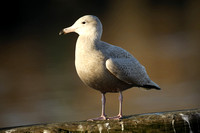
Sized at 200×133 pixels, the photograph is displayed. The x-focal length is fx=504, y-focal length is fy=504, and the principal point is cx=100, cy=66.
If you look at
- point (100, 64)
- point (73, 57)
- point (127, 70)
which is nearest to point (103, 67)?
point (100, 64)

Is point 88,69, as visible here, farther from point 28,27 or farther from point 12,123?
point 28,27

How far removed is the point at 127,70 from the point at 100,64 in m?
0.53

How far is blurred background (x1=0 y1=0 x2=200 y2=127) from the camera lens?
13.1 m

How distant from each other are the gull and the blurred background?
17.2ft

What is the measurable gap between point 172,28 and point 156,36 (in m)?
1.70

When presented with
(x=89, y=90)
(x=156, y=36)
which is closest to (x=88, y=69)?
(x=89, y=90)

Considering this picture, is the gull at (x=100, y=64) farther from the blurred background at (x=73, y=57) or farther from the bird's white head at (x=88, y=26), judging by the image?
the blurred background at (x=73, y=57)

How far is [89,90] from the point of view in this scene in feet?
52.3

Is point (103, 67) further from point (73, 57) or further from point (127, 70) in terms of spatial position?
point (73, 57)

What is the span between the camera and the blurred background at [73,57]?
13062 millimetres

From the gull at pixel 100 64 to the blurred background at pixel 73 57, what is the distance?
5.25 metres

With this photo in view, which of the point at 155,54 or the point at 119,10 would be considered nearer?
the point at 155,54

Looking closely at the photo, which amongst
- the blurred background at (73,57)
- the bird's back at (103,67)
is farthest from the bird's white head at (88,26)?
the blurred background at (73,57)

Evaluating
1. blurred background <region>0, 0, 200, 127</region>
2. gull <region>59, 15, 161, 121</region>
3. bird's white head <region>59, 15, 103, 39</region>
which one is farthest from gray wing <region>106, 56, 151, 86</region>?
blurred background <region>0, 0, 200, 127</region>
